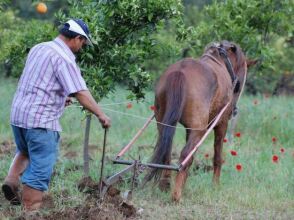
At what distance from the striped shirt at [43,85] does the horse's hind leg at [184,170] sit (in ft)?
6.32

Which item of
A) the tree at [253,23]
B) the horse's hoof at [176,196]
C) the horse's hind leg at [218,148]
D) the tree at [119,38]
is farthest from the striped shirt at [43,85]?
the tree at [253,23]

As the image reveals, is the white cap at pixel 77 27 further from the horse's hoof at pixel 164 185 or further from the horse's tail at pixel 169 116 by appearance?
the horse's hoof at pixel 164 185

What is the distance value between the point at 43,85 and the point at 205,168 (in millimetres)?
4134

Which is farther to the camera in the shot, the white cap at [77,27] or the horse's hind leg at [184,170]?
the horse's hind leg at [184,170]

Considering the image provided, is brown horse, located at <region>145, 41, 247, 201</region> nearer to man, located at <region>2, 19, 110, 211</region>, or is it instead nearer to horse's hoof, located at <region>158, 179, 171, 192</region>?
horse's hoof, located at <region>158, 179, 171, 192</region>

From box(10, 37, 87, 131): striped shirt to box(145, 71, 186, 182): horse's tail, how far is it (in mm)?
1696

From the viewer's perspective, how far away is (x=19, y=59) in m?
7.95

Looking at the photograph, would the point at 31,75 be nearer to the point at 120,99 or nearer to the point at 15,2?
the point at 120,99

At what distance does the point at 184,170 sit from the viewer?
7.18 metres

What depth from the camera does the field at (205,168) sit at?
21.9ft

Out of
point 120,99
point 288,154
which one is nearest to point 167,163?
point 288,154

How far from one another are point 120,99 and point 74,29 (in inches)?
312

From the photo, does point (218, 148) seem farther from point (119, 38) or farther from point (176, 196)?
point (119, 38)

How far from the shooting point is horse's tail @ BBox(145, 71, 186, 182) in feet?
23.3
